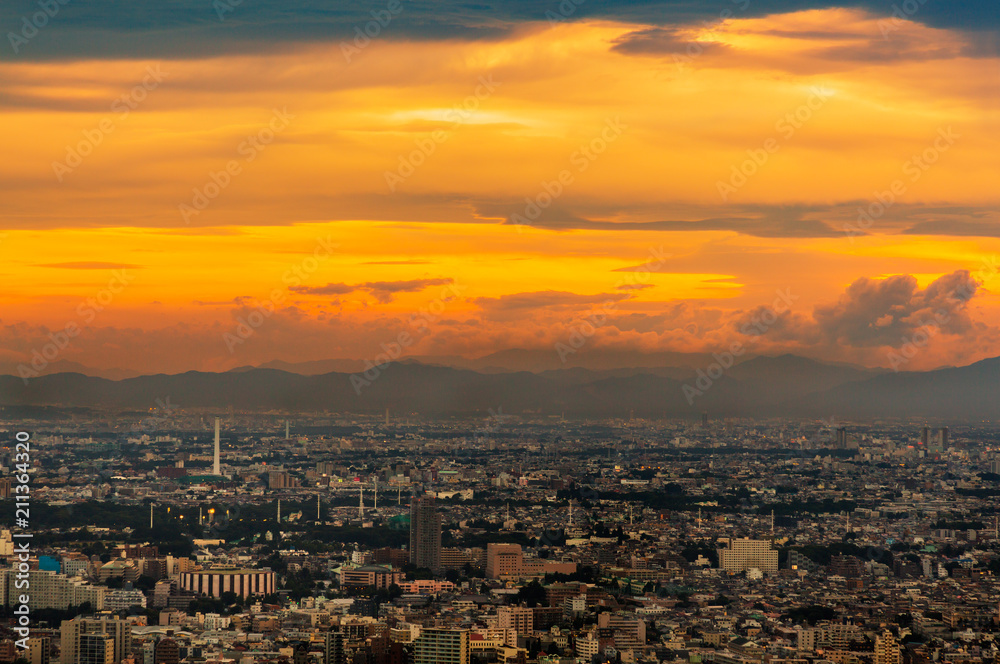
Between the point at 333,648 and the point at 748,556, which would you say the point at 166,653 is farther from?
the point at 748,556

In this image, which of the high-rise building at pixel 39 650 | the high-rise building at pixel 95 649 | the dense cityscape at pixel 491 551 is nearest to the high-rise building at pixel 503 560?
the dense cityscape at pixel 491 551

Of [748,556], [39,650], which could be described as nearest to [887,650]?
[39,650]

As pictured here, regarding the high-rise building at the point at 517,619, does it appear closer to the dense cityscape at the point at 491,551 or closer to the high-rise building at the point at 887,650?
the dense cityscape at the point at 491,551

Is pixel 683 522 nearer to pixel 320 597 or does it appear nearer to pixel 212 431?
pixel 320 597

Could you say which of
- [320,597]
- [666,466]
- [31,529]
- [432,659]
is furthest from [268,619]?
[666,466]

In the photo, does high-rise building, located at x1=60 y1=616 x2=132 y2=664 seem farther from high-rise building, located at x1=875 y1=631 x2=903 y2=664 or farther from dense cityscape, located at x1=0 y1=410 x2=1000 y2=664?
high-rise building, located at x1=875 y1=631 x2=903 y2=664

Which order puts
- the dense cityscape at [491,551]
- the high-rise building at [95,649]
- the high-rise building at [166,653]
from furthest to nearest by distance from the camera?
1. the dense cityscape at [491,551]
2. the high-rise building at [166,653]
3. the high-rise building at [95,649]

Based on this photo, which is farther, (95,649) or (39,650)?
(95,649)
